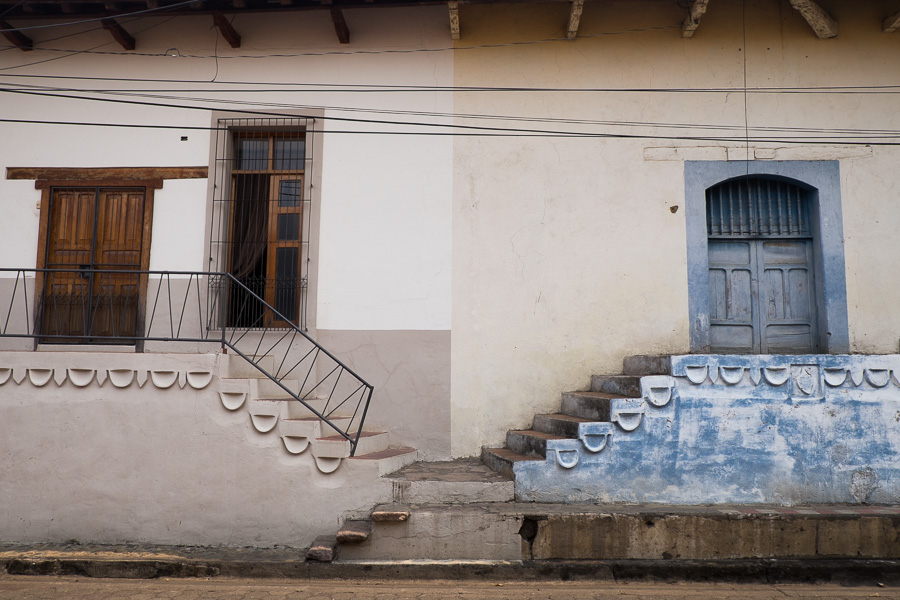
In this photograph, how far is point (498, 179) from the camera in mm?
6957

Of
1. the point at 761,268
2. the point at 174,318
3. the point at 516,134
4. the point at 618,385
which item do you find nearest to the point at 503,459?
the point at 618,385

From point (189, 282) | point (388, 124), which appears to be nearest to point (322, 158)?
point (388, 124)

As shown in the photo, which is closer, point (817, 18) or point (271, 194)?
point (817, 18)

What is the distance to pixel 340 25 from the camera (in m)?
6.94

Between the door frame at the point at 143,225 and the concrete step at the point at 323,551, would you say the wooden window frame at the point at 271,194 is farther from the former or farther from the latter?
the concrete step at the point at 323,551

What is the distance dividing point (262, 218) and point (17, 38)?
3.48 metres

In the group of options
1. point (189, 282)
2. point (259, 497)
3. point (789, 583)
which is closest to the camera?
point (789, 583)

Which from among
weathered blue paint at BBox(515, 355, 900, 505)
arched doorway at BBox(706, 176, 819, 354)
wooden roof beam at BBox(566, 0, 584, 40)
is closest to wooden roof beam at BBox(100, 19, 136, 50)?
wooden roof beam at BBox(566, 0, 584, 40)

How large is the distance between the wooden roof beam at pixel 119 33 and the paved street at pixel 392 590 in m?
5.64

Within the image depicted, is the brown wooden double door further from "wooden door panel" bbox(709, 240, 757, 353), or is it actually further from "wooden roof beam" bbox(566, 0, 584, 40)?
"wooden door panel" bbox(709, 240, 757, 353)

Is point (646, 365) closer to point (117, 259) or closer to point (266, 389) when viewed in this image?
point (266, 389)

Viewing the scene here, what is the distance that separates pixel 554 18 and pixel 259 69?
11.3ft

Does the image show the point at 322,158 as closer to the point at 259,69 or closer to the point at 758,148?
the point at 259,69

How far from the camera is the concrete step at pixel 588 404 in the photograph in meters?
5.76
